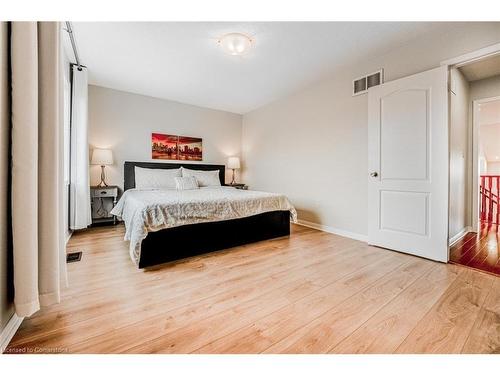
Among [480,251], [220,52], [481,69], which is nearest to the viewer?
[480,251]

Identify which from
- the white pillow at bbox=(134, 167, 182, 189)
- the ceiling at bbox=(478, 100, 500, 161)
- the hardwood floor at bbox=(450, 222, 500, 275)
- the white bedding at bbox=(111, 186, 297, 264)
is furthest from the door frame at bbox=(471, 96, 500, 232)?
the white pillow at bbox=(134, 167, 182, 189)

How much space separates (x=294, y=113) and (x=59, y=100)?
3.55 m

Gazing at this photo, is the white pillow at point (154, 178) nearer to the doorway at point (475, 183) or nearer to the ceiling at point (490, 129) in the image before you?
the doorway at point (475, 183)

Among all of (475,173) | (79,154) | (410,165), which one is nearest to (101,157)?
(79,154)

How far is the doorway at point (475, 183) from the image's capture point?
2.55 m

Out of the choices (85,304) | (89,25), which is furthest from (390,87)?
(85,304)

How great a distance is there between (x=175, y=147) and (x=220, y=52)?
237cm

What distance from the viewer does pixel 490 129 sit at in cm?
535

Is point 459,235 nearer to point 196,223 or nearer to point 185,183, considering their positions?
point 196,223

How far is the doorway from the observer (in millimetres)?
2553

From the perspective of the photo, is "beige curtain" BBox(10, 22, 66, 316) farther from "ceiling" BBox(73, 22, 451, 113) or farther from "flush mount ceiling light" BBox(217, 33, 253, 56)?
"flush mount ceiling light" BBox(217, 33, 253, 56)
